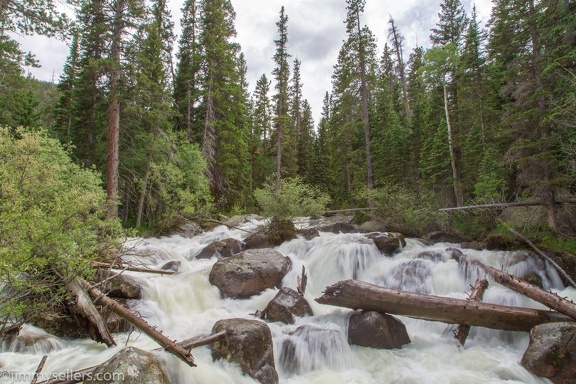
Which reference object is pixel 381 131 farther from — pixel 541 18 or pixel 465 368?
pixel 465 368

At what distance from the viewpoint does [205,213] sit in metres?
20.1

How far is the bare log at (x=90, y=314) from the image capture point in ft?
19.2

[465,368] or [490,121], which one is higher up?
[490,121]

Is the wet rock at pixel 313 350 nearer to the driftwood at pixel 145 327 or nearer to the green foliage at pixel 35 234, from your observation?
the driftwood at pixel 145 327

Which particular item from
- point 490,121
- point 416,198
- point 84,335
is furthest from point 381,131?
point 84,335

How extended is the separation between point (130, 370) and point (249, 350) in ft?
7.10

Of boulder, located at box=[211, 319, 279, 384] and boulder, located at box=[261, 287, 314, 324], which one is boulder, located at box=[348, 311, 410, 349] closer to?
boulder, located at box=[261, 287, 314, 324]

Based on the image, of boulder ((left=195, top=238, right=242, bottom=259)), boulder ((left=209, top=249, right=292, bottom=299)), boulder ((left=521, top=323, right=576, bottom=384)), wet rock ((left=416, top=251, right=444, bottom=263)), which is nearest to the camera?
boulder ((left=521, top=323, right=576, bottom=384))

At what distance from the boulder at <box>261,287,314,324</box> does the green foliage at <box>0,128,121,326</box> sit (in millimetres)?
3912

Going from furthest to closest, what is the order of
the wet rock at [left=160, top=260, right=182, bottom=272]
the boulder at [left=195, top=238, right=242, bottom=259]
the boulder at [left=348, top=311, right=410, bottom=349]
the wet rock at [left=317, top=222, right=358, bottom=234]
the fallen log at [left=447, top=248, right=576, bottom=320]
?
1. the wet rock at [left=317, top=222, right=358, bottom=234]
2. the boulder at [left=195, top=238, right=242, bottom=259]
3. the wet rock at [left=160, top=260, right=182, bottom=272]
4. the boulder at [left=348, top=311, right=410, bottom=349]
5. the fallen log at [left=447, top=248, right=576, bottom=320]

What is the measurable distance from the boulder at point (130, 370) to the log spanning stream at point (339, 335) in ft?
2.21

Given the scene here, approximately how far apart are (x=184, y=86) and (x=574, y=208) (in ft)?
82.9

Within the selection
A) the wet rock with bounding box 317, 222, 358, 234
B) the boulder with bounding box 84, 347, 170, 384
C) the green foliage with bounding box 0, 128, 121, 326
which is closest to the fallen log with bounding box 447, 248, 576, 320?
the boulder with bounding box 84, 347, 170, 384

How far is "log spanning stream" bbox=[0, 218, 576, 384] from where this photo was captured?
538cm
